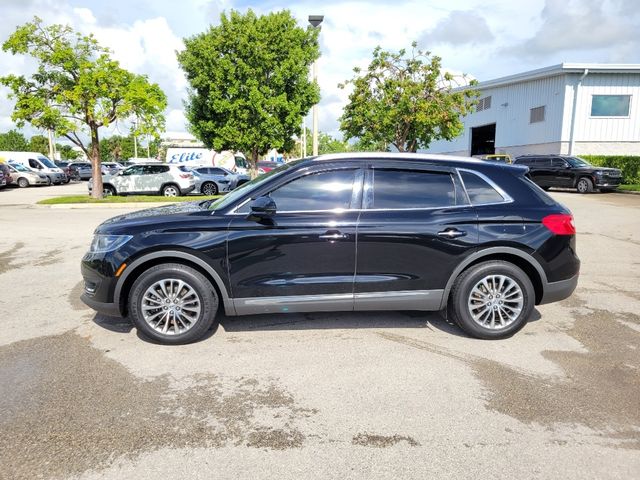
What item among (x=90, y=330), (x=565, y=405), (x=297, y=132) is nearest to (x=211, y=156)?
(x=297, y=132)

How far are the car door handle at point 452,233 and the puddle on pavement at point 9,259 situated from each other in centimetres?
652

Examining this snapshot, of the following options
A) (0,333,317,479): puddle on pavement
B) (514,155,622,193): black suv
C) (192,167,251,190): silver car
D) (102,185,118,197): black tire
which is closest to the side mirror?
(0,333,317,479): puddle on pavement

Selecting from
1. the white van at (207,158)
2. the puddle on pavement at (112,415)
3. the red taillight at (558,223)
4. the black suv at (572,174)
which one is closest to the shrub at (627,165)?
the black suv at (572,174)

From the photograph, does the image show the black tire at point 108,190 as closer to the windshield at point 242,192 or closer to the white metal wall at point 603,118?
the windshield at point 242,192

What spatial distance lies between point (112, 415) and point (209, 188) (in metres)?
18.9

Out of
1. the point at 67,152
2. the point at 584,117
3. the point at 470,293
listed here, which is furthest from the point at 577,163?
the point at 67,152

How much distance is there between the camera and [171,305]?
417 cm

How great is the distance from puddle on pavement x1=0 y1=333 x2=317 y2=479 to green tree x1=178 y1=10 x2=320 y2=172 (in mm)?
17786

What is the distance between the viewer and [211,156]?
32438mm

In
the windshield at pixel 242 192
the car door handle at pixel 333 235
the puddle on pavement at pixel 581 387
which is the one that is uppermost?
the windshield at pixel 242 192

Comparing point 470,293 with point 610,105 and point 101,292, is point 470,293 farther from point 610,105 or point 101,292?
point 610,105

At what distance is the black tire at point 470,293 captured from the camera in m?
4.30

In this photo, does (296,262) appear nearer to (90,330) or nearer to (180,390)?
(180,390)

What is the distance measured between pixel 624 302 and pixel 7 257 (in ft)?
30.7
